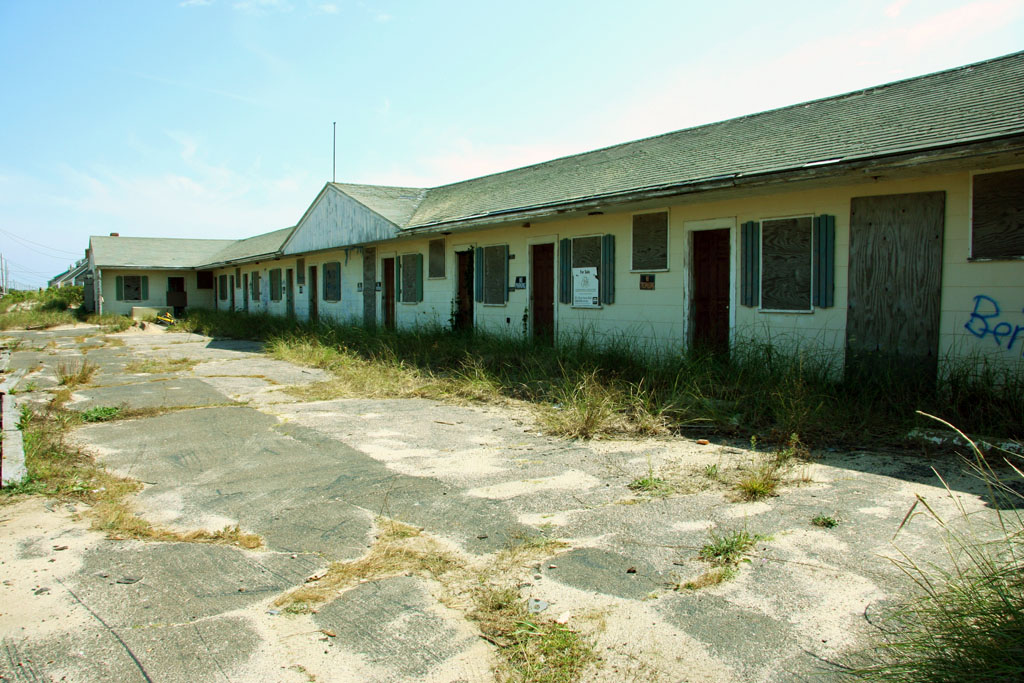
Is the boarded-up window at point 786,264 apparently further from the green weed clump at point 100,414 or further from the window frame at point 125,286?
the window frame at point 125,286

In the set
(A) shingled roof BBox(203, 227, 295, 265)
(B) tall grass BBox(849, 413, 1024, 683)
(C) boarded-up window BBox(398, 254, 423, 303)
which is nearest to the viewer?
(B) tall grass BBox(849, 413, 1024, 683)

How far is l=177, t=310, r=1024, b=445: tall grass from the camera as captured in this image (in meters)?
6.53

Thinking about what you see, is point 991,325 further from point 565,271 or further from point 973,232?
point 565,271

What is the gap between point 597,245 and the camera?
455 inches

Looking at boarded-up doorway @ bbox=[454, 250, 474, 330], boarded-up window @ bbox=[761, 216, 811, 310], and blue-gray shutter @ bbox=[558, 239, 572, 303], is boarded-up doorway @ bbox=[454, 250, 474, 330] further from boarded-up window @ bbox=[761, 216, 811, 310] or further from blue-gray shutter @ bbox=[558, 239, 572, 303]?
boarded-up window @ bbox=[761, 216, 811, 310]

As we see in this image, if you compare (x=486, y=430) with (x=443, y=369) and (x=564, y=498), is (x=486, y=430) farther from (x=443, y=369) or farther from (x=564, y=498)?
(x=443, y=369)

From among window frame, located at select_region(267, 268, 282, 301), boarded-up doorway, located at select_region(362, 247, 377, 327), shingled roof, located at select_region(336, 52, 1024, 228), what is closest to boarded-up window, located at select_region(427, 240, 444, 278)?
shingled roof, located at select_region(336, 52, 1024, 228)

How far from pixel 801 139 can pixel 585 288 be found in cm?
424

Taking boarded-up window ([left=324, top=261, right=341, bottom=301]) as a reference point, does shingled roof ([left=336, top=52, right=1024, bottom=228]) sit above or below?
above

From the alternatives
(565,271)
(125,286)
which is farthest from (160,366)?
(125,286)

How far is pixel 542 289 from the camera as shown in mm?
13055

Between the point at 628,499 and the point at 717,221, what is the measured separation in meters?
6.13

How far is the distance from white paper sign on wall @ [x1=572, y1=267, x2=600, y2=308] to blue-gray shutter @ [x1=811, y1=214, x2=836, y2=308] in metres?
3.93

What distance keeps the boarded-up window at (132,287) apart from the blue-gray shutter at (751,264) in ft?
115
